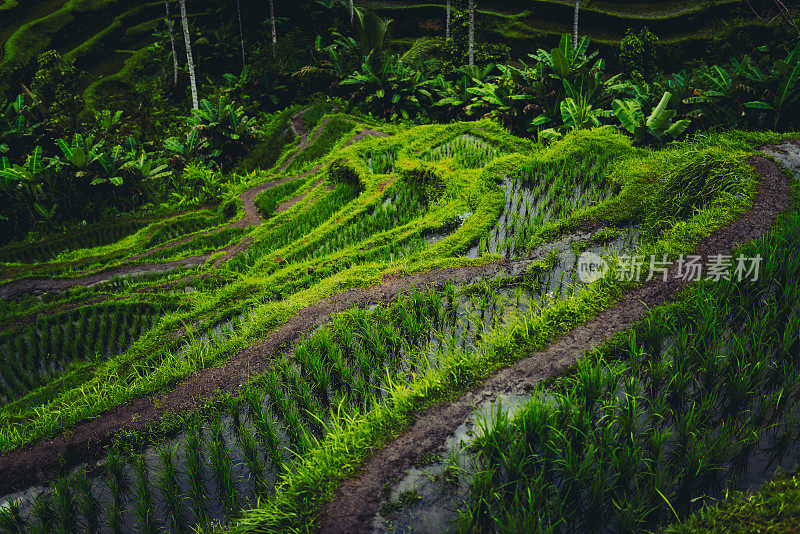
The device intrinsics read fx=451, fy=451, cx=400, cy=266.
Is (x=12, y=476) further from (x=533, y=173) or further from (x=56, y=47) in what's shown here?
(x=56, y=47)

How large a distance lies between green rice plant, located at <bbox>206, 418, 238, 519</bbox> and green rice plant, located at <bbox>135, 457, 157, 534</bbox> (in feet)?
0.98

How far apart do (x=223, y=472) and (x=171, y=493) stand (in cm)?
24

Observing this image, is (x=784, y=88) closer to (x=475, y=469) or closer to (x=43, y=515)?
(x=475, y=469)

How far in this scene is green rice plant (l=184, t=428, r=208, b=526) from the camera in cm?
210

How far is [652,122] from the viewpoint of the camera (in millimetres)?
5668

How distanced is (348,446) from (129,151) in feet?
25.8

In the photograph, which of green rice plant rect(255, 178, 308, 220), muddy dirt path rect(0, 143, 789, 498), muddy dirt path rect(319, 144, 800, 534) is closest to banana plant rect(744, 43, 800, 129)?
muddy dirt path rect(319, 144, 800, 534)

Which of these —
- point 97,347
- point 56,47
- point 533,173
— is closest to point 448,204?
point 533,173

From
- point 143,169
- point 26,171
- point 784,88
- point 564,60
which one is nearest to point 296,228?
point 143,169

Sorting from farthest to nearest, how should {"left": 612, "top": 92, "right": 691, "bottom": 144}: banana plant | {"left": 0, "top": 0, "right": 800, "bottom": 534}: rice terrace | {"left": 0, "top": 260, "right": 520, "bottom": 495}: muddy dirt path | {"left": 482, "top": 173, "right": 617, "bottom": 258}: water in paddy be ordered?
{"left": 612, "top": 92, "right": 691, "bottom": 144}: banana plant → {"left": 482, "top": 173, "right": 617, "bottom": 258}: water in paddy → {"left": 0, "top": 260, "right": 520, "bottom": 495}: muddy dirt path → {"left": 0, "top": 0, "right": 800, "bottom": 534}: rice terrace

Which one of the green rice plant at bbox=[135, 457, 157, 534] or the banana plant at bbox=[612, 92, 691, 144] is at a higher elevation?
the banana plant at bbox=[612, 92, 691, 144]


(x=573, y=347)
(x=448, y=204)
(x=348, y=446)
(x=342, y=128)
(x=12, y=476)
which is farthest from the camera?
(x=342, y=128)

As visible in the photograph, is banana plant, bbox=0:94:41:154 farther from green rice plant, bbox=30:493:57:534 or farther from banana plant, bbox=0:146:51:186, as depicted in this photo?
green rice plant, bbox=30:493:57:534

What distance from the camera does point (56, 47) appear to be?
1216cm
